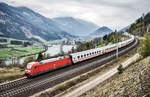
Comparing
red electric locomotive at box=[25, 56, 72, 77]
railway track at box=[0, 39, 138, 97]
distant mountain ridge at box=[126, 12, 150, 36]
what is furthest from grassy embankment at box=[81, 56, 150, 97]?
distant mountain ridge at box=[126, 12, 150, 36]

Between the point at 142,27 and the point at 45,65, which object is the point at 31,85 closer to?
the point at 45,65

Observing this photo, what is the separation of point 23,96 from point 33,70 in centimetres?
634

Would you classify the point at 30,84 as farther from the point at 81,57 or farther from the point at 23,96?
the point at 81,57

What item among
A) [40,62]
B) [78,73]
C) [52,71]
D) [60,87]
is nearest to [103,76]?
[78,73]

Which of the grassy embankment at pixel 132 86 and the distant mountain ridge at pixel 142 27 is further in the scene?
the distant mountain ridge at pixel 142 27

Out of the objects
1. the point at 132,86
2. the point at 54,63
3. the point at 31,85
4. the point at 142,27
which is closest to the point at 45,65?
the point at 54,63

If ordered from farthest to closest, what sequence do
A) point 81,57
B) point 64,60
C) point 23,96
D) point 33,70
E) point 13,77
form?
point 81,57 < point 64,60 < point 13,77 < point 33,70 < point 23,96

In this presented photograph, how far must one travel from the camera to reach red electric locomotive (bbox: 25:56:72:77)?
950 inches

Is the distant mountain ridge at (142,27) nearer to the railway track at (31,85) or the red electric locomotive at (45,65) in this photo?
the red electric locomotive at (45,65)

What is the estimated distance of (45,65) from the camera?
26578mm

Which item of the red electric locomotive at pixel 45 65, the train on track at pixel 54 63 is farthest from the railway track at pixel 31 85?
the train on track at pixel 54 63

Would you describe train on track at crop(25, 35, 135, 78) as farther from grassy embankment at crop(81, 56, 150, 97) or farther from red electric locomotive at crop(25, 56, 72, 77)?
grassy embankment at crop(81, 56, 150, 97)

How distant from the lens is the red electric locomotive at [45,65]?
24125 millimetres

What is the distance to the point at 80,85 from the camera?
2259cm
